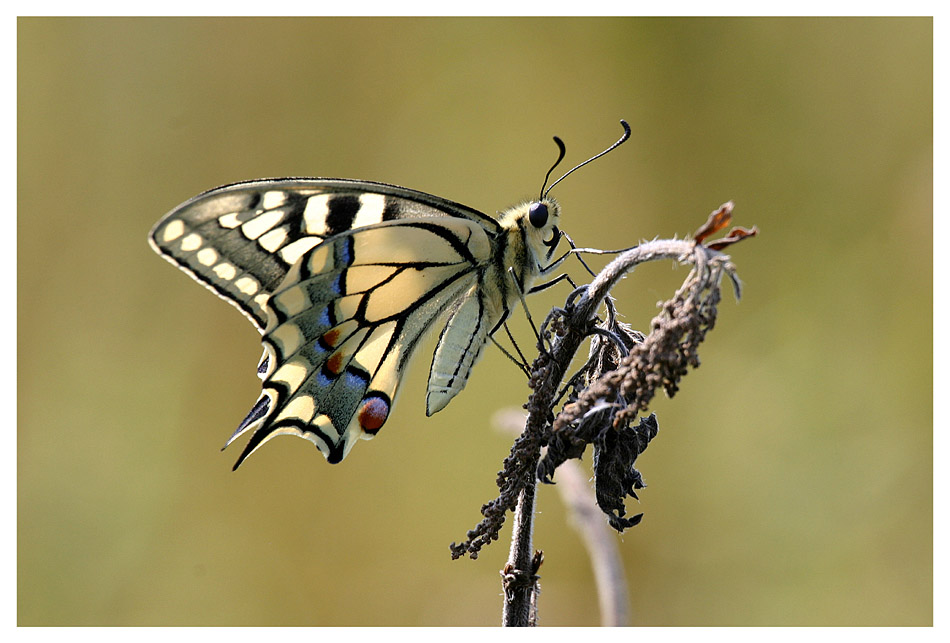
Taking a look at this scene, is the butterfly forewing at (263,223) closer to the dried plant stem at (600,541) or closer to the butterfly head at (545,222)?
the butterfly head at (545,222)

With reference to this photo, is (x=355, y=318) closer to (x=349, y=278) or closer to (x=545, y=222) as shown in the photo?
(x=349, y=278)

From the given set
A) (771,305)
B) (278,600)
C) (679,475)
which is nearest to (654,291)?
(771,305)

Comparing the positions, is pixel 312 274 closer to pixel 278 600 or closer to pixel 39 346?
pixel 278 600

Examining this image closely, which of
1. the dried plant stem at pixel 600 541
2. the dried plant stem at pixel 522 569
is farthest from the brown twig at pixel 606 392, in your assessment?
the dried plant stem at pixel 600 541

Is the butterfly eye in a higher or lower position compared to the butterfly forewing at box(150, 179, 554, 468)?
higher

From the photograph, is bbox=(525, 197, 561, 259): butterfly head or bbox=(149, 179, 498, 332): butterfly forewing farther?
bbox=(525, 197, 561, 259): butterfly head

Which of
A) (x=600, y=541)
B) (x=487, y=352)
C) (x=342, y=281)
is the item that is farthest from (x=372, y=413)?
(x=487, y=352)

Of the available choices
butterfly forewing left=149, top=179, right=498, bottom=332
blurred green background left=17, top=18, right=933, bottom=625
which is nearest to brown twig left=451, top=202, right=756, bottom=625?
butterfly forewing left=149, top=179, right=498, bottom=332

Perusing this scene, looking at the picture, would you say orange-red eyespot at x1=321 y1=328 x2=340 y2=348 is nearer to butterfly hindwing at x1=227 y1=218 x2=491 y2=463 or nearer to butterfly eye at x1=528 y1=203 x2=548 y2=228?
butterfly hindwing at x1=227 y1=218 x2=491 y2=463
